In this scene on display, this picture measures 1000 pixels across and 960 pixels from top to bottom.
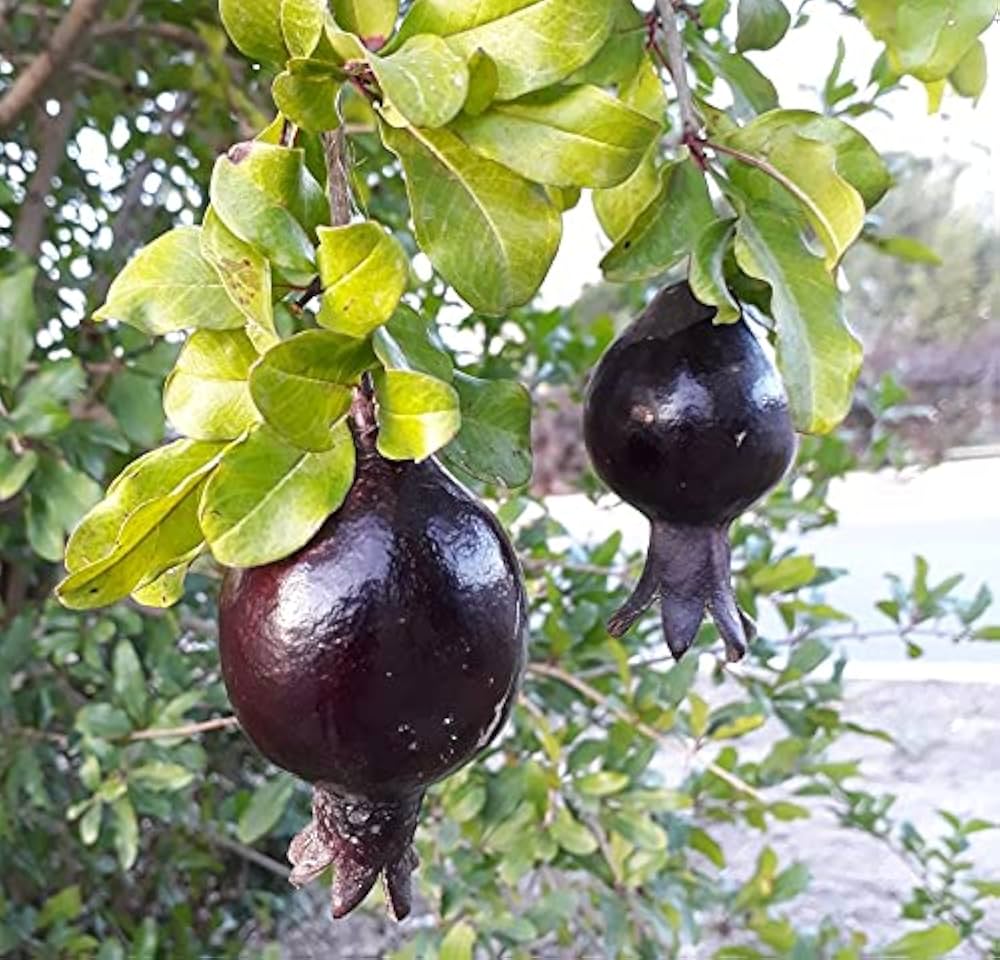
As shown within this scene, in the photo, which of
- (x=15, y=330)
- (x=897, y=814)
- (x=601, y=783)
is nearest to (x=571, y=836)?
(x=601, y=783)

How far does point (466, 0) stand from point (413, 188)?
5cm

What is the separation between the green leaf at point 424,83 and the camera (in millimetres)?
330

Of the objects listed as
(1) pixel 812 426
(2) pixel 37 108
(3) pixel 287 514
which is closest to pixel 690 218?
(1) pixel 812 426

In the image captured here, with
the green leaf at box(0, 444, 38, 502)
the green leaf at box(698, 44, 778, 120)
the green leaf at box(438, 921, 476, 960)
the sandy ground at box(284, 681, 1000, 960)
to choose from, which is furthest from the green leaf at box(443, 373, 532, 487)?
the sandy ground at box(284, 681, 1000, 960)

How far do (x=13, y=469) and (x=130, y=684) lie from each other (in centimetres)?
38

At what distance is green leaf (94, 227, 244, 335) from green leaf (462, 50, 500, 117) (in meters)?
0.10

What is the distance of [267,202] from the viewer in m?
0.36

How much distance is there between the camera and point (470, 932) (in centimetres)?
107

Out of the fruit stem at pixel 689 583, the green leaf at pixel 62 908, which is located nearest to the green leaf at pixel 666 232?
the fruit stem at pixel 689 583

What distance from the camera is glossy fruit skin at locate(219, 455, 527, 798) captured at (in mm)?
356

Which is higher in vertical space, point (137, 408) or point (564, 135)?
point (564, 135)

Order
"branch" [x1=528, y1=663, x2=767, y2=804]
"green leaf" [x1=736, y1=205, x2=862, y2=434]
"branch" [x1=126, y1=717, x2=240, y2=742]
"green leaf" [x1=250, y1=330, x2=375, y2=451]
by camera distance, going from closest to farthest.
Result: 1. "green leaf" [x1=250, y1=330, x2=375, y2=451]
2. "green leaf" [x1=736, y1=205, x2=862, y2=434]
3. "branch" [x1=126, y1=717, x2=240, y2=742]
4. "branch" [x1=528, y1=663, x2=767, y2=804]

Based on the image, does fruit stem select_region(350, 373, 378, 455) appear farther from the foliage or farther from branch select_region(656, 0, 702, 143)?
branch select_region(656, 0, 702, 143)

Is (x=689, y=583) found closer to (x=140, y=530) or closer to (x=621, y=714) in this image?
(x=140, y=530)
